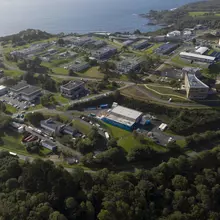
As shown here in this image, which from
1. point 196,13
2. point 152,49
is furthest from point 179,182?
point 196,13

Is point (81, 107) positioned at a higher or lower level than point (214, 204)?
higher

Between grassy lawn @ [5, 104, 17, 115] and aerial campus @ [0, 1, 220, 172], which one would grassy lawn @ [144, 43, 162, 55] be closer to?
aerial campus @ [0, 1, 220, 172]

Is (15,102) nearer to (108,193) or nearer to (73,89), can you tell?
(73,89)

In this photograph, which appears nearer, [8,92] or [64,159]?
[64,159]

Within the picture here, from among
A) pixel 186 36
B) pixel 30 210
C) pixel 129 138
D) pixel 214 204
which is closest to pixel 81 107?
pixel 129 138

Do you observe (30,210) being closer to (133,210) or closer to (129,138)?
(133,210)

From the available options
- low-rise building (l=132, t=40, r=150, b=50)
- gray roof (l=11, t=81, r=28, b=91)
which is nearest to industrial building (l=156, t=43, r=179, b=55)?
low-rise building (l=132, t=40, r=150, b=50)
